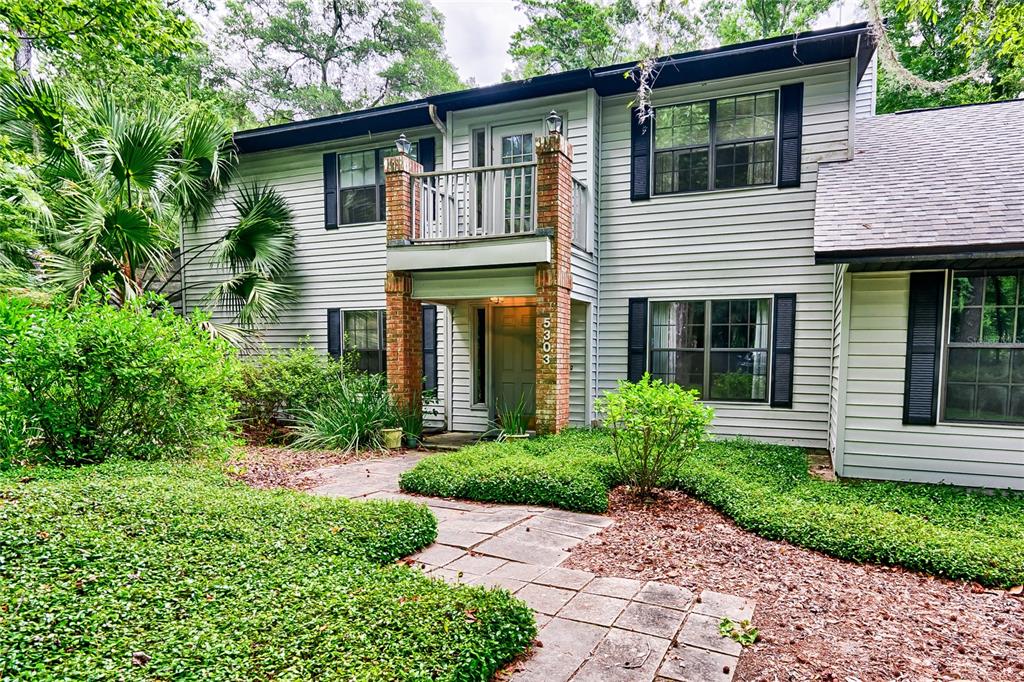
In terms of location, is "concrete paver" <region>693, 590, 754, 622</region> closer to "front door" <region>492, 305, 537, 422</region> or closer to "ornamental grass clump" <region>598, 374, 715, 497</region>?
"ornamental grass clump" <region>598, 374, 715, 497</region>

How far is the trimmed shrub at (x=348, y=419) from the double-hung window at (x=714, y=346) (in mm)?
4082

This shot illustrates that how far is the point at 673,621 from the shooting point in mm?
2850

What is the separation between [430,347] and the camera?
9.48 meters

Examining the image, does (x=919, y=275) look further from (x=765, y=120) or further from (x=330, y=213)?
(x=330, y=213)

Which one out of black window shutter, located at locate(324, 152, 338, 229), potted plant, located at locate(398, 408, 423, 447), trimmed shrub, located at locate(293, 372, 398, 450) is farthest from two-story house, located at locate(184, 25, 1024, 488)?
black window shutter, located at locate(324, 152, 338, 229)

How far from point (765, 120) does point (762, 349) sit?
125 inches

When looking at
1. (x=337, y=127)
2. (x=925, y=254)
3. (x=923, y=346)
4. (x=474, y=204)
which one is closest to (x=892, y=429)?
(x=923, y=346)

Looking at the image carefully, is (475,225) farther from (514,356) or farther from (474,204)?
(514,356)

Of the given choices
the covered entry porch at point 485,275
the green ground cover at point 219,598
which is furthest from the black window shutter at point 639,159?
the green ground cover at point 219,598

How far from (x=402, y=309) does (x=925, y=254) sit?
614 cm

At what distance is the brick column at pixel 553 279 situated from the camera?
7.04 meters

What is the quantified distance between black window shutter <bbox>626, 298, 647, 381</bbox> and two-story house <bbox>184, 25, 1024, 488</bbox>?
0.07 feet

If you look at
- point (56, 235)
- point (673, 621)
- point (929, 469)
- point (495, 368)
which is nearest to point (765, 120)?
point (929, 469)

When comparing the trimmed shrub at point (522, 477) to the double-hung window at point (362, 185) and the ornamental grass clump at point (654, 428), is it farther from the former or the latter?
the double-hung window at point (362, 185)
